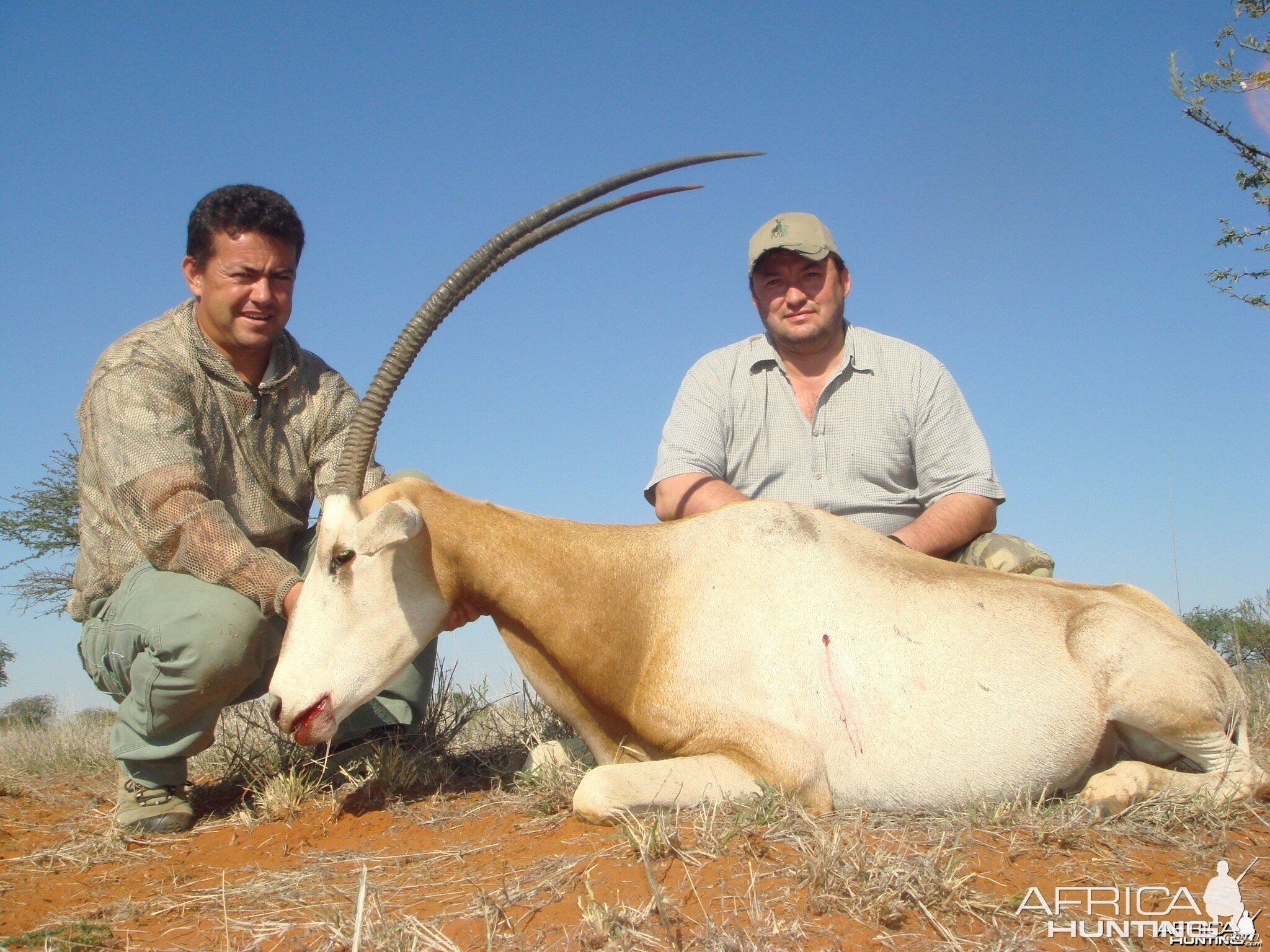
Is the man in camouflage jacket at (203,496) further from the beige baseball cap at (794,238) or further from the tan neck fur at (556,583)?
the beige baseball cap at (794,238)

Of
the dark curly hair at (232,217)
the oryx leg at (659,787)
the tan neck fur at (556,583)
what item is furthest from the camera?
the dark curly hair at (232,217)

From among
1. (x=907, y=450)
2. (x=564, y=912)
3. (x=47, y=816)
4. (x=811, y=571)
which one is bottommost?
(x=47, y=816)

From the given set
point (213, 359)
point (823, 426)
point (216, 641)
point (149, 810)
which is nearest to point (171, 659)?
point (216, 641)

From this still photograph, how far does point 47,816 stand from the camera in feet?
17.3

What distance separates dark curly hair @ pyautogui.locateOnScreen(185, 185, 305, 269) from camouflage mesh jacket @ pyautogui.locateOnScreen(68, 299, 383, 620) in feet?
1.19

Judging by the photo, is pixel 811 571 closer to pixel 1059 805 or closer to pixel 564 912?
pixel 1059 805

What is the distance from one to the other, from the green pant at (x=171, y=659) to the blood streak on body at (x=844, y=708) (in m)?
2.62

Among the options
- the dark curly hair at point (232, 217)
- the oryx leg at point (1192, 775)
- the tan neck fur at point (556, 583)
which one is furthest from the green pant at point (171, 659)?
the oryx leg at point (1192, 775)

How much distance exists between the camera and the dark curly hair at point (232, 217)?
532 centimetres

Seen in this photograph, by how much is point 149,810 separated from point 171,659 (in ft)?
2.47

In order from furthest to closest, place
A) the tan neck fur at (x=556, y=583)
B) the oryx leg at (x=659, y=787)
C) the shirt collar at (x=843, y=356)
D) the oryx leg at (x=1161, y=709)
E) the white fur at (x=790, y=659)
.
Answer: the shirt collar at (x=843, y=356) < the tan neck fur at (x=556, y=583) < the oryx leg at (x=1161, y=709) < the white fur at (x=790, y=659) < the oryx leg at (x=659, y=787)

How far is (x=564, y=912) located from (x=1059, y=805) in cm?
221

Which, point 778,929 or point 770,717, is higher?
point 770,717

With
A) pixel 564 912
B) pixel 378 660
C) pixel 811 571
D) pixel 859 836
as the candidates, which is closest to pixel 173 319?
pixel 378 660
